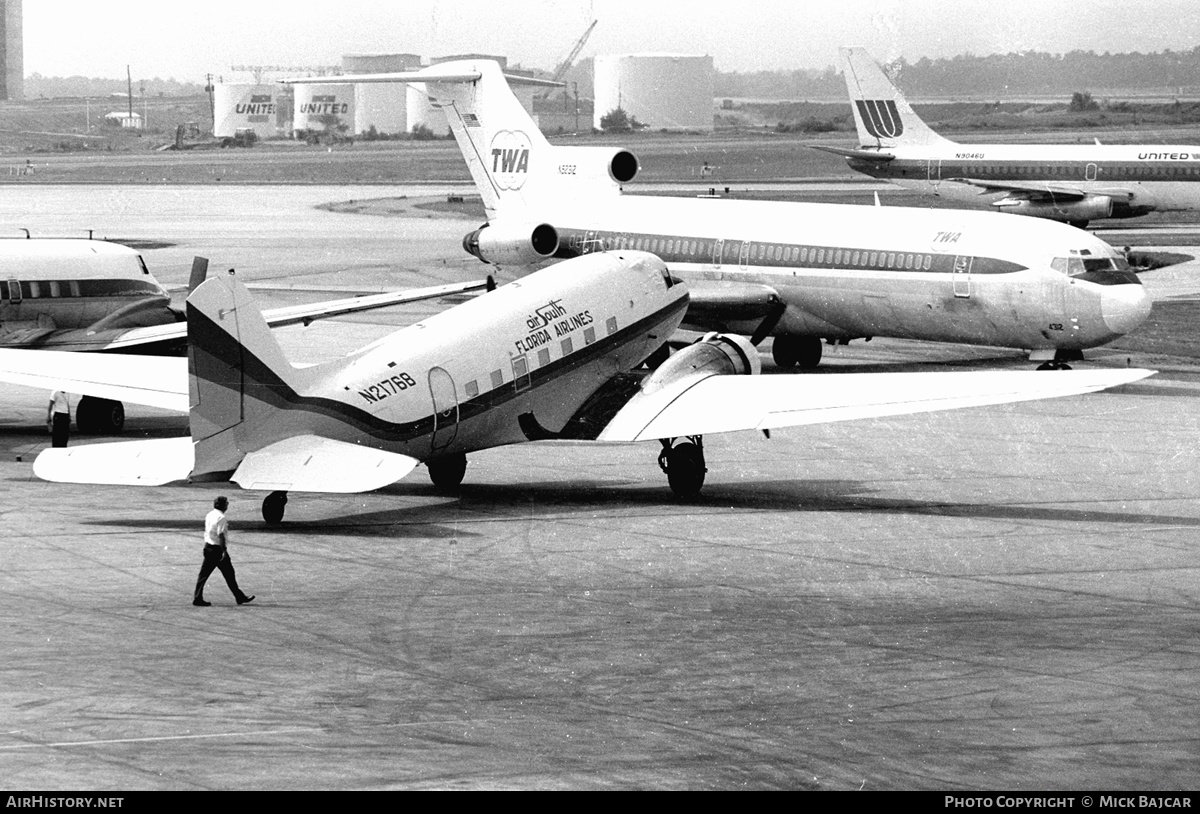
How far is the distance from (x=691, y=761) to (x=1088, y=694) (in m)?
4.97

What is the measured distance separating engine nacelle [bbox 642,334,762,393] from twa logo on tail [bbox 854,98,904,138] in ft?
207

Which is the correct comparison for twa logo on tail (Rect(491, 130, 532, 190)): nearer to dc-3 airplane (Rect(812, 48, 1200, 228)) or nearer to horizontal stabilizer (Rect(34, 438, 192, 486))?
horizontal stabilizer (Rect(34, 438, 192, 486))

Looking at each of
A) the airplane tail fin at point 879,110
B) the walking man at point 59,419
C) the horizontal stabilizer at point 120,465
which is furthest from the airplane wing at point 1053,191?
the horizontal stabilizer at point 120,465

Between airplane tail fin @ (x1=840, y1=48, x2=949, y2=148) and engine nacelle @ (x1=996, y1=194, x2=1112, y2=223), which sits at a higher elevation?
airplane tail fin @ (x1=840, y1=48, x2=949, y2=148)

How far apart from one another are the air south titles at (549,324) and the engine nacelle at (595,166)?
20.2 metres

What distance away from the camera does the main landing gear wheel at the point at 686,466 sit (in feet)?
102

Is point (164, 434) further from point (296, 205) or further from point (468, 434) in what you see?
point (296, 205)

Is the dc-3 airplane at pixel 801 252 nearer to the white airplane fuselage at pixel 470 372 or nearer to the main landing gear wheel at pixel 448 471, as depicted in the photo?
the white airplane fuselage at pixel 470 372

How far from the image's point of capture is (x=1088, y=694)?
18.9 m

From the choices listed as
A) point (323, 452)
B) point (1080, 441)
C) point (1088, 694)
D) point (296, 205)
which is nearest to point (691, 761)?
point (1088, 694)

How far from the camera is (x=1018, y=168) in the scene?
91.1 m

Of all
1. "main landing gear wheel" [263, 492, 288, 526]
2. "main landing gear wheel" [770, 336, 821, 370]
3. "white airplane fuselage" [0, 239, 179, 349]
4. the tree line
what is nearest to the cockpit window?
"main landing gear wheel" [770, 336, 821, 370]

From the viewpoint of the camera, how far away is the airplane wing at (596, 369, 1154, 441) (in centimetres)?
2927
